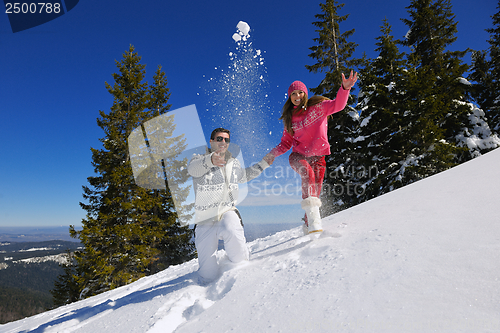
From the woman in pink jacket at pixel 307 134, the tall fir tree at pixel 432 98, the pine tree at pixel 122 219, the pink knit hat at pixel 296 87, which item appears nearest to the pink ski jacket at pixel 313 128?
the woman in pink jacket at pixel 307 134

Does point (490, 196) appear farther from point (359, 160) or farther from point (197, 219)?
point (359, 160)

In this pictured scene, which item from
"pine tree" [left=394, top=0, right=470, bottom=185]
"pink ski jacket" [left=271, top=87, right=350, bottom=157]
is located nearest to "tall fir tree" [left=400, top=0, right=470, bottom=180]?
"pine tree" [left=394, top=0, right=470, bottom=185]

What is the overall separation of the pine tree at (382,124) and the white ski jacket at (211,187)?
8970 millimetres

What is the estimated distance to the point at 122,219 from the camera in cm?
1144

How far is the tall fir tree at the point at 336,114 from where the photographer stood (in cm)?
1178

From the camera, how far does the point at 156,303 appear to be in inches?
81.3

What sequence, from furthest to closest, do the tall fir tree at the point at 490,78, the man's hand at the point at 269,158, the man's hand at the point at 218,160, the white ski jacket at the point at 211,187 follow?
the tall fir tree at the point at 490,78, the man's hand at the point at 269,158, the white ski jacket at the point at 211,187, the man's hand at the point at 218,160

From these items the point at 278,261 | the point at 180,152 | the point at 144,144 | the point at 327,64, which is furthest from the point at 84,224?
the point at 327,64

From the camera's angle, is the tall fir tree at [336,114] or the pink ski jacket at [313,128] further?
the tall fir tree at [336,114]

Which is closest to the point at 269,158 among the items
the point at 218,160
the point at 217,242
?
the point at 218,160

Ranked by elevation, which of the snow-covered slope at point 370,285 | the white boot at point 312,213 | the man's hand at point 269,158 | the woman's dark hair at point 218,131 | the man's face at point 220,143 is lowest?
the snow-covered slope at point 370,285

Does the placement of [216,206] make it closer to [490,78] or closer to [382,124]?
[382,124]

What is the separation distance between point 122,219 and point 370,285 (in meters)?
12.4

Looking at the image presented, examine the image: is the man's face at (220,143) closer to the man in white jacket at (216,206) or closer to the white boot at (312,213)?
the man in white jacket at (216,206)
